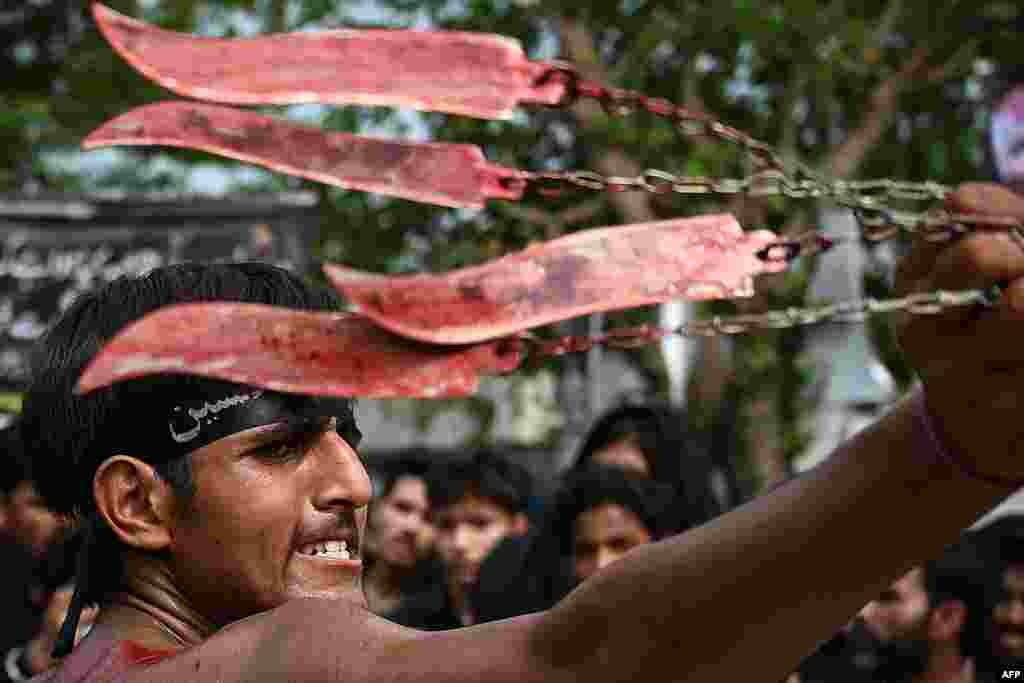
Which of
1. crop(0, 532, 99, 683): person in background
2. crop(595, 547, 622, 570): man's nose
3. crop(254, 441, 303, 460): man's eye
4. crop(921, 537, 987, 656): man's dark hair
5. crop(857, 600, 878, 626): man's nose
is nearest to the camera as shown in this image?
crop(254, 441, 303, 460): man's eye

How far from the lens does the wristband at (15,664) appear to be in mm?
4907

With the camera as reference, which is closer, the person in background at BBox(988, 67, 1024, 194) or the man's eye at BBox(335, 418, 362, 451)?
the man's eye at BBox(335, 418, 362, 451)

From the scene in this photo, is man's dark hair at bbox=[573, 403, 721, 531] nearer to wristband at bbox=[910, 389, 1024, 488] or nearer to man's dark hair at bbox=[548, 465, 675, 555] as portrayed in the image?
man's dark hair at bbox=[548, 465, 675, 555]

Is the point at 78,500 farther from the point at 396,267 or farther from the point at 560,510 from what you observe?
the point at 396,267

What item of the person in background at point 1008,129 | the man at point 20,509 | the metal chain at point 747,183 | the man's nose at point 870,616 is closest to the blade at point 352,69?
the metal chain at point 747,183

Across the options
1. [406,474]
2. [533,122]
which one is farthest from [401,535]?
[533,122]

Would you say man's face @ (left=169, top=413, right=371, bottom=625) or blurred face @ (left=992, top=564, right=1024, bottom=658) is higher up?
man's face @ (left=169, top=413, right=371, bottom=625)

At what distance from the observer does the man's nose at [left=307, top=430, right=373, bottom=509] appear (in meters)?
2.27

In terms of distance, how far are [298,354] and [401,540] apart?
5.64 meters

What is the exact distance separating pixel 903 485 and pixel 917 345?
14 cm

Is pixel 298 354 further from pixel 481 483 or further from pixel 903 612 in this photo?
pixel 481 483

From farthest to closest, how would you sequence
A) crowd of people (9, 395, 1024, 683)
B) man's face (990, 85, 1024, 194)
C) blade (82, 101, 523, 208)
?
man's face (990, 85, 1024, 194) < crowd of people (9, 395, 1024, 683) < blade (82, 101, 523, 208)

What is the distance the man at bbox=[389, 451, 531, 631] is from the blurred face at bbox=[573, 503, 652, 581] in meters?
1.60

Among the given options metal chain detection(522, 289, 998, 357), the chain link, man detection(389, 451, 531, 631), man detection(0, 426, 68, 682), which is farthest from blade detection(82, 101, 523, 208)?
man detection(389, 451, 531, 631)
